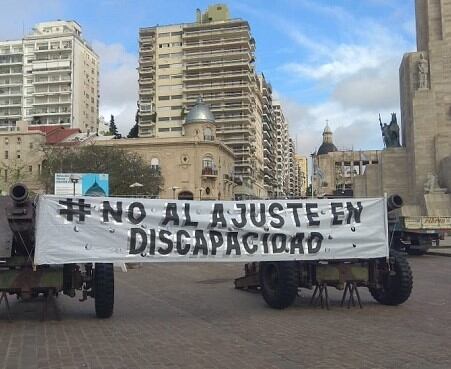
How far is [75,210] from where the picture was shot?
9.26 meters

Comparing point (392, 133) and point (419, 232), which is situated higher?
point (392, 133)

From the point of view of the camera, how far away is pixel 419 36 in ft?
169

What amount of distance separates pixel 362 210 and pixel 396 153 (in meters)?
42.9

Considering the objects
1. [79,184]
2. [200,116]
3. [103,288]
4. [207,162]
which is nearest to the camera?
[103,288]

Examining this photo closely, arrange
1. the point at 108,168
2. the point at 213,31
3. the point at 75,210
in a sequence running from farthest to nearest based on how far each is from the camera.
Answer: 1. the point at 213,31
2. the point at 108,168
3. the point at 75,210

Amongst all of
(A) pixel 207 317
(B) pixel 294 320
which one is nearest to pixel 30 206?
(A) pixel 207 317

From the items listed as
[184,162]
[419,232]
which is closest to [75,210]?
[419,232]

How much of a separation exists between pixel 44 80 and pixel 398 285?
12302 centimetres

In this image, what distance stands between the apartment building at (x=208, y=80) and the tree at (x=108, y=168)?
38.8 meters

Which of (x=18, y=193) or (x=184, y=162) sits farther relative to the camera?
(x=184, y=162)

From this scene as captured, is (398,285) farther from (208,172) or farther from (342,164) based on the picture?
(342,164)

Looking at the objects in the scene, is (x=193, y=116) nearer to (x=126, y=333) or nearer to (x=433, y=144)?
(x=433, y=144)

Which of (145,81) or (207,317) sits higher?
(145,81)

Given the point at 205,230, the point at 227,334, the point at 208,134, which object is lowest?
the point at 227,334
